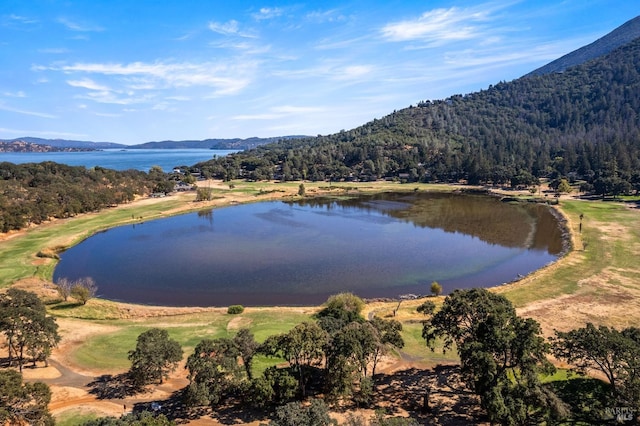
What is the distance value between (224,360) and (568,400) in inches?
864

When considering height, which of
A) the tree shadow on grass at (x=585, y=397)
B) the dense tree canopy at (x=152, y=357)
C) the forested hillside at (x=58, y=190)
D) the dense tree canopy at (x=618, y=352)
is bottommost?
the tree shadow on grass at (x=585, y=397)

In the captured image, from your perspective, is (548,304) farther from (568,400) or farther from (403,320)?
(568,400)

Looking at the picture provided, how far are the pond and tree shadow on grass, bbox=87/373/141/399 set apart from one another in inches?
723

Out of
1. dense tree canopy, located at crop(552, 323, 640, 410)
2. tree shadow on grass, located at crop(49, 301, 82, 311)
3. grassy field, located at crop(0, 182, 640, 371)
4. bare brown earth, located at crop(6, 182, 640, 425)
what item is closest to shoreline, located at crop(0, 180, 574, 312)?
grassy field, located at crop(0, 182, 640, 371)

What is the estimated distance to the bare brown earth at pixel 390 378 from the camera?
24.6 meters

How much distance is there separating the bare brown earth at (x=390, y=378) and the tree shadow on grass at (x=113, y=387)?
0.09 metres

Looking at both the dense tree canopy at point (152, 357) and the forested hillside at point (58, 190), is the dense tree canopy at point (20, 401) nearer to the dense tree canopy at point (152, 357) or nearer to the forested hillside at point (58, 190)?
the dense tree canopy at point (152, 357)

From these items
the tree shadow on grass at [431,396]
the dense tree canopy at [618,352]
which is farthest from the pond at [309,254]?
the dense tree canopy at [618,352]

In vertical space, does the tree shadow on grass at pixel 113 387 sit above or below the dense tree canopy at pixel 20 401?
below

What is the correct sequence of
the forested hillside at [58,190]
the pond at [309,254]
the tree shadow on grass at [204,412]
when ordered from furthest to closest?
1. the forested hillside at [58,190]
2. the pond at [309,254]
3. the tree shadow on grass at [204,412]

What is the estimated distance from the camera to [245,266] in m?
62.0

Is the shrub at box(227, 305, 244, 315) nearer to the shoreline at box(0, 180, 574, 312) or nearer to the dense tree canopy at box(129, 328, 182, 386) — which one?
the shoreline at box(0, 180, 574, 312)

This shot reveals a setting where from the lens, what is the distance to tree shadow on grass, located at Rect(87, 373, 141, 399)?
27.1 m

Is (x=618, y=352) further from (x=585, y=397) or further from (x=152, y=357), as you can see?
(x=152, y=357)
